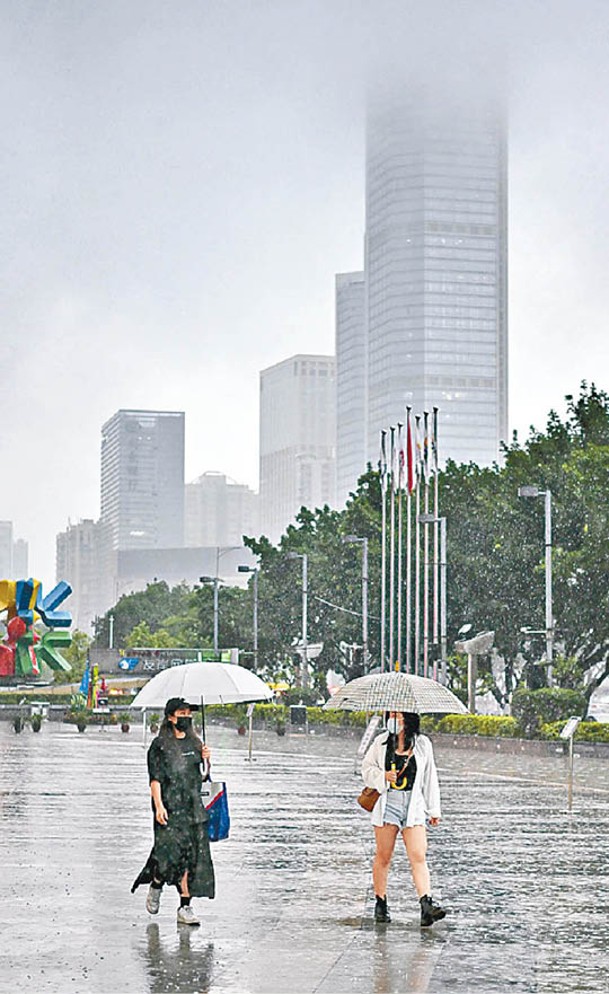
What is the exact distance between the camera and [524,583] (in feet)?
198

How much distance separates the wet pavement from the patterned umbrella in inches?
63.3

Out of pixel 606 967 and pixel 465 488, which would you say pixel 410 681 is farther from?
pixel 465 488

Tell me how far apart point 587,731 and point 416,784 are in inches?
1247

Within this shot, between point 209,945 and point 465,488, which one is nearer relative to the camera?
point 209,945

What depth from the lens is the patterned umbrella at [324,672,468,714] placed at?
12750mm

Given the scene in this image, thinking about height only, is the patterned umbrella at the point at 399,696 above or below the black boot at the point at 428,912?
above

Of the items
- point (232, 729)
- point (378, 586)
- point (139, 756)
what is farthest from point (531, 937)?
point (378, 586)

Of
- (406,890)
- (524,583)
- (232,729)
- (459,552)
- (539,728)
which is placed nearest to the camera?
(406,890)

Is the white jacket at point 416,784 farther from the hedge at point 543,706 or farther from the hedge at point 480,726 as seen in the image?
the hedge at point 480,726

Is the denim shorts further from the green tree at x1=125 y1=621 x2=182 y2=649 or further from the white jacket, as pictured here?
the green tree at x1=125 y1=621 x2=182 y2=649

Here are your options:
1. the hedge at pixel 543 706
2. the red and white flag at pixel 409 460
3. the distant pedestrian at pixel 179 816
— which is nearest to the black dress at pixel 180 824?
the distant pedestrian at pixel 179 816

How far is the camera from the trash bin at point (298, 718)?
64312 millimetres

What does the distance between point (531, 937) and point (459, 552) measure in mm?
53793

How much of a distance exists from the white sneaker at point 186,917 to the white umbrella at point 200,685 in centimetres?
232
